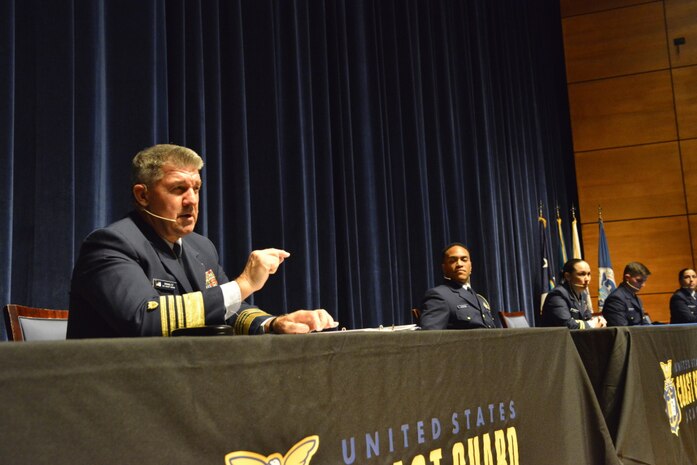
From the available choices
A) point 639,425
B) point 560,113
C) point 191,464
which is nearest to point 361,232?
point 639,425

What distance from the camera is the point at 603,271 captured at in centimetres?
796

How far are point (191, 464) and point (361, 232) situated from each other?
3.94 metres

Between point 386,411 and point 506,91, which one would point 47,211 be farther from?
point 506,91

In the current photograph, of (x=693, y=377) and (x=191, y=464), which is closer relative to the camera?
(x=191, y=464)

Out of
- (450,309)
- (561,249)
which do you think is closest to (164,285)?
(450,309)

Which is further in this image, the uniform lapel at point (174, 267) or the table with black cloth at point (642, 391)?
the table with black cloth at point (642, 391)

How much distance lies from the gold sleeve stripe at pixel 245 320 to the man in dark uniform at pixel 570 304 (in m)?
3.31

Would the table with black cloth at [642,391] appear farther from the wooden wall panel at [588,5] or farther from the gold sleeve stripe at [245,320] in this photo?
the wooden wall panel at [588,5]

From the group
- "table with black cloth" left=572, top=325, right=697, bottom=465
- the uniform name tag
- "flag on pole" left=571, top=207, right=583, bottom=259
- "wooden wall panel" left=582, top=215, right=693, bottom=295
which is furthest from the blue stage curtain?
"table with black cloth" left=572, top=325, right=697, bottom=465

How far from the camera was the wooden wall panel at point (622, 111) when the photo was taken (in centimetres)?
847

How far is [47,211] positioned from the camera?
2.54 m

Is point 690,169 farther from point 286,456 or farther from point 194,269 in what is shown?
point 286,456

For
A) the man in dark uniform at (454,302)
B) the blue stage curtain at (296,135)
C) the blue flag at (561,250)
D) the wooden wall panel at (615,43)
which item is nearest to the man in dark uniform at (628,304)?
the blue stage curtain at (296,135)

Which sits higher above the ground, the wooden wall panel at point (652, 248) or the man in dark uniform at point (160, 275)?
the wooden wall panel at point (652, 248)
